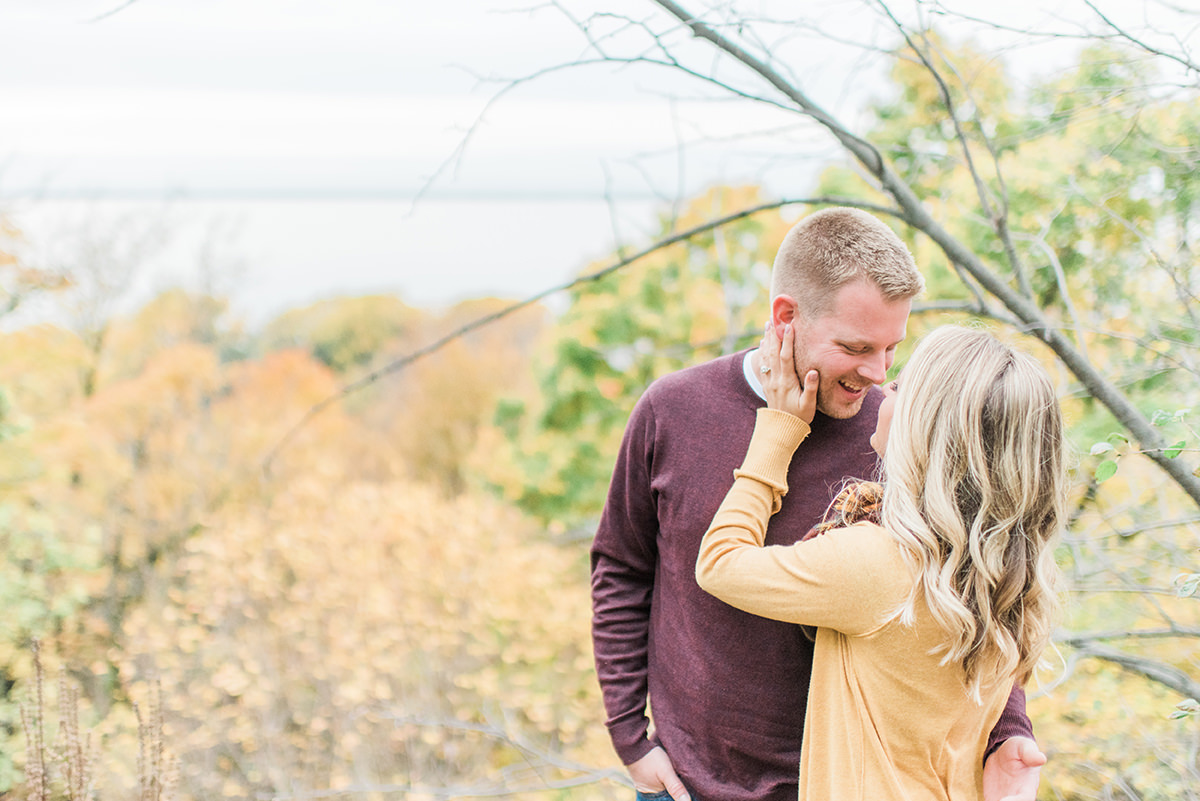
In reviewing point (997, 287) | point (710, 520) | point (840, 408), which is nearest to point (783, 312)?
point (840, 408)

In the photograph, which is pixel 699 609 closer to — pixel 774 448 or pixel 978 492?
pixel 774 448

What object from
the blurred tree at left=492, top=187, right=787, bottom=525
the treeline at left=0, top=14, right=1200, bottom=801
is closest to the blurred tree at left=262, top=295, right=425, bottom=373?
the treeline at left=0, top=14, right=1200, bottom=801

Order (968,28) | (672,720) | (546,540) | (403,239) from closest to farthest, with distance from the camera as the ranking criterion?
(672,720) → (968,28) → (546,540) → (403,239)

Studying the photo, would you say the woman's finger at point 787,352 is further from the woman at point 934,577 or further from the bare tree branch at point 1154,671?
the bare tree branch at point 1154,671

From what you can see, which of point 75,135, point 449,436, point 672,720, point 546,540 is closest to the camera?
point 672,720

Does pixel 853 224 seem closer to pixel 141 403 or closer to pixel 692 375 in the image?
pixel 692 375

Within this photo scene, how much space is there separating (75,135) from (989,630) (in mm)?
6256

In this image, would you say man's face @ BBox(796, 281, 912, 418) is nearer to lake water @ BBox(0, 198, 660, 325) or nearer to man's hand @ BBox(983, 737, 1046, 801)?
man's hand @ BBox(983, 737, 1046, 801)

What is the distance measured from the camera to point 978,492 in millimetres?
1071

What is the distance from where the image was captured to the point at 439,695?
5414 millimetres

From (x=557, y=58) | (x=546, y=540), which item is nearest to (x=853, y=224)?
(x=557, y=58)

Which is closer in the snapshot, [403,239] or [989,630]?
[989,630]

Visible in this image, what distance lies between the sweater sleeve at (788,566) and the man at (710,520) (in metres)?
0.12

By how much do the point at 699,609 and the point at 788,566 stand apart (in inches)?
13.4
